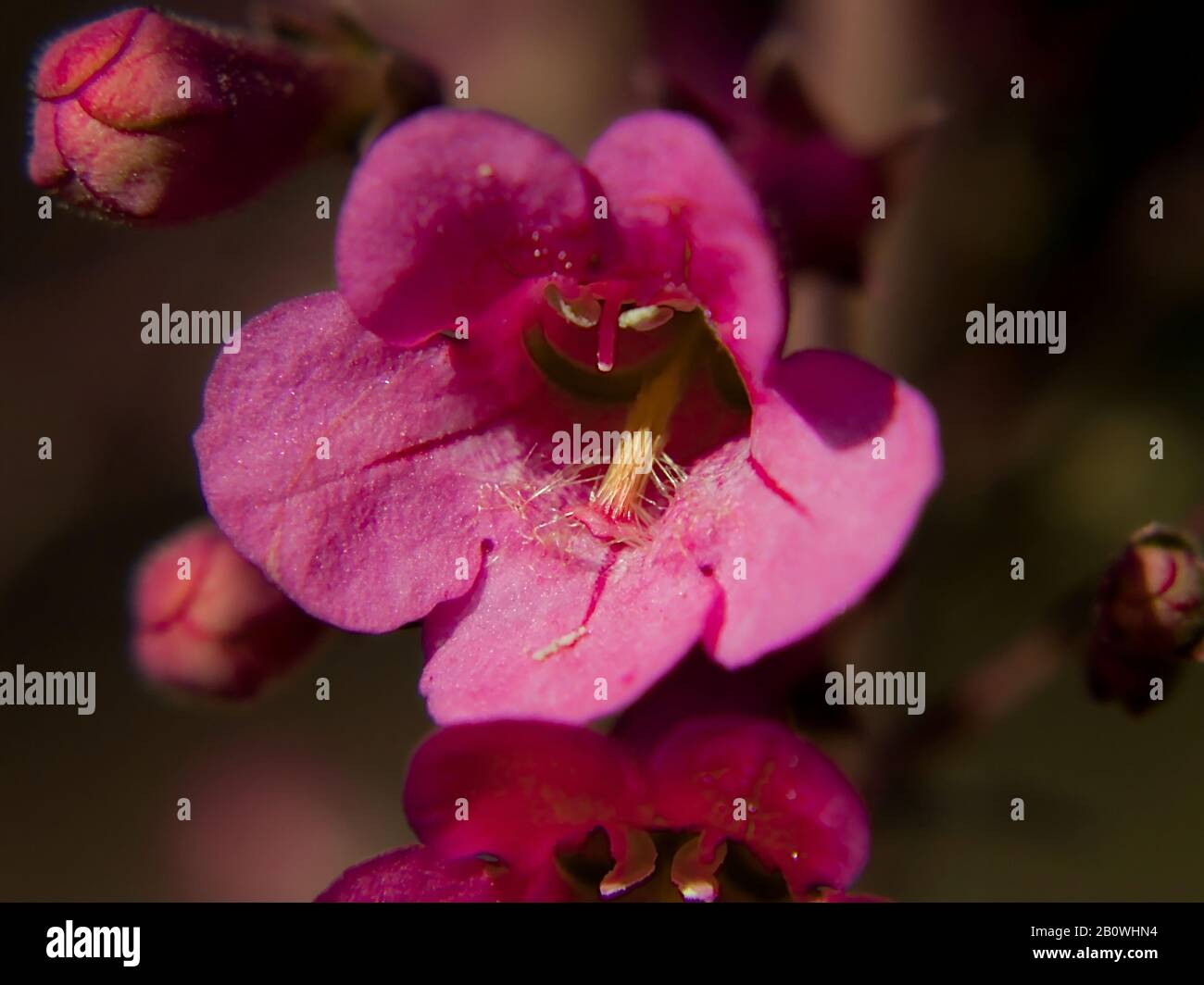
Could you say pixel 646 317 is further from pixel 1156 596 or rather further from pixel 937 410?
pixel 937 410

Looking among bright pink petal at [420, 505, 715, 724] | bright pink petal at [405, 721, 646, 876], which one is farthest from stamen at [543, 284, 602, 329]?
bright pink petal at [405, 721, 646, 876]

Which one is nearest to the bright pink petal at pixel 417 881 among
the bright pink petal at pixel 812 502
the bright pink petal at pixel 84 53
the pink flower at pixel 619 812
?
the pink flower at pixel 619 812

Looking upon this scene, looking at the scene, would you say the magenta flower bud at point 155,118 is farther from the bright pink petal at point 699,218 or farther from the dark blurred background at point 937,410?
the bright pink petal at point 699,218

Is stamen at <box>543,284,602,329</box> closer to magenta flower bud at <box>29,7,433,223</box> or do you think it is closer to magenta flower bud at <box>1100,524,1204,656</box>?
magenta flower bud at <box>29,7,433,223</box>

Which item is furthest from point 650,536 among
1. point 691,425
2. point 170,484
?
point 170,484

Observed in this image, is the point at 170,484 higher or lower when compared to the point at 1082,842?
higher

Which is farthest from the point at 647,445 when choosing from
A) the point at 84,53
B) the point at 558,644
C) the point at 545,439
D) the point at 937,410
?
the point at 937,410
